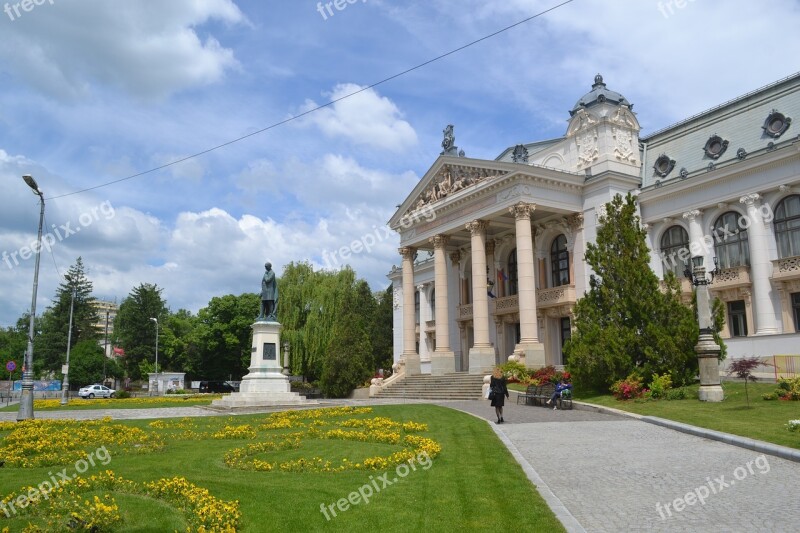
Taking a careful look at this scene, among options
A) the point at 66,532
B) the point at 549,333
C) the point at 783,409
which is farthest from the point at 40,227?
the point at 549,333

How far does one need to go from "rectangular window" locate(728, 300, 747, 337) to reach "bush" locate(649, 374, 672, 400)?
13.2 meters

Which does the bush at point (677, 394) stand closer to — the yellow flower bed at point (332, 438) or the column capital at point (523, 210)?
the yellow flower bed at point (332, 438)

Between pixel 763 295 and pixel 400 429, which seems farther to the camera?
pixel 763 295

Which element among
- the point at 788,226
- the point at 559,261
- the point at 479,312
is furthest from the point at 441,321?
the point at 788,226

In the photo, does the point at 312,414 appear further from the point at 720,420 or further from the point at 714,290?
the point at 714,290

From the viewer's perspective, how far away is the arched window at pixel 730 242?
3478 centimetres

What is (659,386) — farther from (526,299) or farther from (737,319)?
(526,299)

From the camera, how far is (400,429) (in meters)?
17.2

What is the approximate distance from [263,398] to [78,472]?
20877 millimetres

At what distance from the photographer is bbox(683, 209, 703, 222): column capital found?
36875 mm

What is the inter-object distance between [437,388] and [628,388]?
57.0ft

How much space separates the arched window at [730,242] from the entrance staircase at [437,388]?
16255 millimetres

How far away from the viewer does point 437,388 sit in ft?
132

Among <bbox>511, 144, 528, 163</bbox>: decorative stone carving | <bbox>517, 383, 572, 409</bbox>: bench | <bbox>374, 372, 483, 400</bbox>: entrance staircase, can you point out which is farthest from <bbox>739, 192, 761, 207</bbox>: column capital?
<bbox>374, 372, 483, 400</bbox>: entrance staircase
